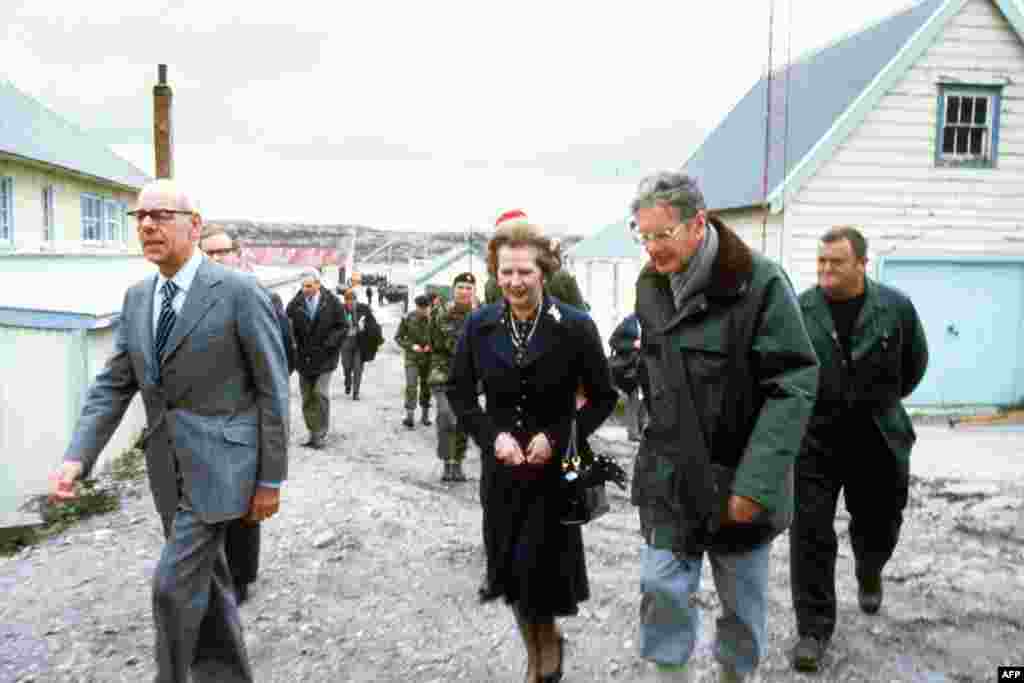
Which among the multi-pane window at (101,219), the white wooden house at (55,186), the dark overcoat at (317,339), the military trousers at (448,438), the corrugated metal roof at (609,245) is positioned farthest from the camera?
the multi-pane window at (101,219)

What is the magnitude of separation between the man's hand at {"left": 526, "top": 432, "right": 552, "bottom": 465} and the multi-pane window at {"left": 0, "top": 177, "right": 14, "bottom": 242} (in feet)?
69.5

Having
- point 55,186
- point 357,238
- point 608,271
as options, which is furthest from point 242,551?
point 357,238

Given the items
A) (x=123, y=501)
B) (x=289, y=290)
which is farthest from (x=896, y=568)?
(x=289, y=290)

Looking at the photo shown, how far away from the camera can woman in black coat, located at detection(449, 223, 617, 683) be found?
3.98m

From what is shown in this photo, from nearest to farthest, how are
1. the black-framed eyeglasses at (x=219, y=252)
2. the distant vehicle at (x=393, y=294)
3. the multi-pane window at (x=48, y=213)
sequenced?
the black-framed eyeglasses at (x=219, y=252), the multi-pane window at (x=48, y=213), the distant vehicle at (x=393, y=294)

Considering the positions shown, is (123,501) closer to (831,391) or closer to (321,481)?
(321,481)

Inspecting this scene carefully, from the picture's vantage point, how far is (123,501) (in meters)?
7.93

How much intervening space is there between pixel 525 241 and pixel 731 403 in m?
1.27

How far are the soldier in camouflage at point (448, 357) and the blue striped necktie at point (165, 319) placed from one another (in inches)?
220

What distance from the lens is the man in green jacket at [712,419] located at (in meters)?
3.09

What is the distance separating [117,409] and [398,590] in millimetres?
2415

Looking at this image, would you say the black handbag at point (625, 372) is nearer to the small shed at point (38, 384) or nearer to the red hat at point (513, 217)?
the red hat at point (513, 217)

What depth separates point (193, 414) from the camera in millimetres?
3508

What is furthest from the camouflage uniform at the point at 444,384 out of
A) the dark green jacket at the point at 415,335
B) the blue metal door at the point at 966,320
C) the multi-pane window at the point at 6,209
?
the multi-pane window at the point at 6,209
